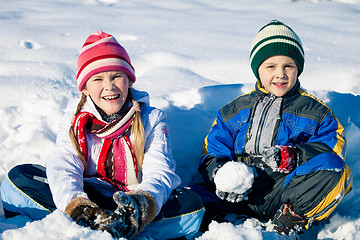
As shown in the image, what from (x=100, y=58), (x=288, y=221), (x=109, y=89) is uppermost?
(x=100, y=58)

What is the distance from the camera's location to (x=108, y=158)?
80.7 inches

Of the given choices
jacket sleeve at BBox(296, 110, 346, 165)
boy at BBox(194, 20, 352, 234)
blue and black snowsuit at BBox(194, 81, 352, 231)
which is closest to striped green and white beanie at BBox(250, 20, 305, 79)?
boy at BBox(194, 20, 352, 234)

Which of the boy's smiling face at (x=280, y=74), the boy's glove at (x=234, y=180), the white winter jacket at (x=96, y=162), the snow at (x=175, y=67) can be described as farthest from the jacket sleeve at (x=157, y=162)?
the boy's smiling face at (x=280, y=74)

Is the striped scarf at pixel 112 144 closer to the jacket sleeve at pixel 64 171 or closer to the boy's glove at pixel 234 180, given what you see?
the jacket sleeve at pixel 64 171

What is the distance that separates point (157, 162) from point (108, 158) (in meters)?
0.26

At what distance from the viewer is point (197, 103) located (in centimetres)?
310

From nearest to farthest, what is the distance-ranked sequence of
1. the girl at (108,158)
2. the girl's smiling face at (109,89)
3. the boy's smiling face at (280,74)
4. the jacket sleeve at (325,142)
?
1. the girl at (108,158)
2. the girl's smiling face at (109,89)
3. the jacket sleeve at (325,142)
4. the boy's smiling face at (280,74)

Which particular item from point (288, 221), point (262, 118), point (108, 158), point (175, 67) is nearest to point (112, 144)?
point (108, 158)

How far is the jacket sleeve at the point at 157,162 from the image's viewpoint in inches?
72.7

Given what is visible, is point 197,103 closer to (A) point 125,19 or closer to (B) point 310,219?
(B) point 310,219

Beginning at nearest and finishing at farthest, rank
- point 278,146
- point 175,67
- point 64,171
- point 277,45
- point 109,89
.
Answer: point 64,171, point 109,89, point 278,146, point 277,45, point 175,67

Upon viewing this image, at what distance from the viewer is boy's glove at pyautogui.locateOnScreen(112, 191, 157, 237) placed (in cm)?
156

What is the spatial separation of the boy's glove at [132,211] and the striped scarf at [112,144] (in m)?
0.36

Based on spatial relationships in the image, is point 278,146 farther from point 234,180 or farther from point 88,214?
point 88,214
